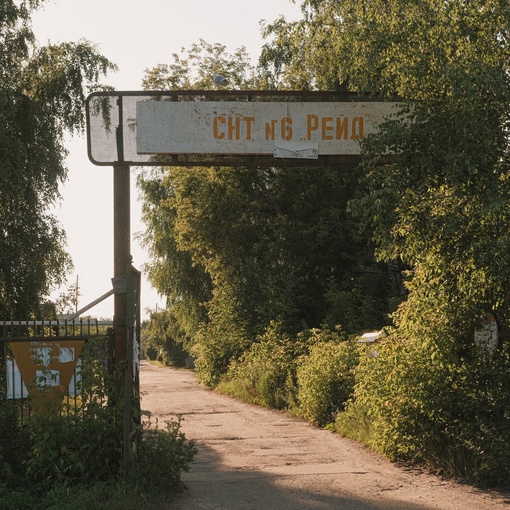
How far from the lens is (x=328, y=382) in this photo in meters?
17.5

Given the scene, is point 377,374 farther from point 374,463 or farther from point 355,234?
point 355,234

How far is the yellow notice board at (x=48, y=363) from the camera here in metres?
9.51

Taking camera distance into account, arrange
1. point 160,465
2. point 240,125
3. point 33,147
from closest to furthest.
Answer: point 160,465 → point 240,125 → point 33,147

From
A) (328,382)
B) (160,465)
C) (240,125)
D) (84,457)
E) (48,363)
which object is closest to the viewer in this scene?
(84,457)

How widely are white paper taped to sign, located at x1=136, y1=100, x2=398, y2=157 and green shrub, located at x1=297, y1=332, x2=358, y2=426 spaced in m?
6.69

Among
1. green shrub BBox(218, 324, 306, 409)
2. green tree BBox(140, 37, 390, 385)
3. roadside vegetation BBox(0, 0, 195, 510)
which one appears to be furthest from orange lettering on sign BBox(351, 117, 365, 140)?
green tree BBox(140, 37, 390, 385)

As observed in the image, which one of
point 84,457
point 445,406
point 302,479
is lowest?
point 302,479

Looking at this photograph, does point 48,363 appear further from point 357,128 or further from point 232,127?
point 357,128

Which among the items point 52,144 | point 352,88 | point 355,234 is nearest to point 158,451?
point 352,88

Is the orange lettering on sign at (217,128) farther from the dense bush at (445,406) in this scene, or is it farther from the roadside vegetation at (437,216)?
the dense bush at (445,406)

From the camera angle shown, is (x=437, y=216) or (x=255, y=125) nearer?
(x=437, y=216)

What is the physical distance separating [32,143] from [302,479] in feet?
45.7

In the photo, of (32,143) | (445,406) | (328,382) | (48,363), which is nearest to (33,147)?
(32,143)

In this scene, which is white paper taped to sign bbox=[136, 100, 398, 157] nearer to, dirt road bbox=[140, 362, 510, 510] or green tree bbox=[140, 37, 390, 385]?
dirt road bbox=[140, 362, 510, 510]
